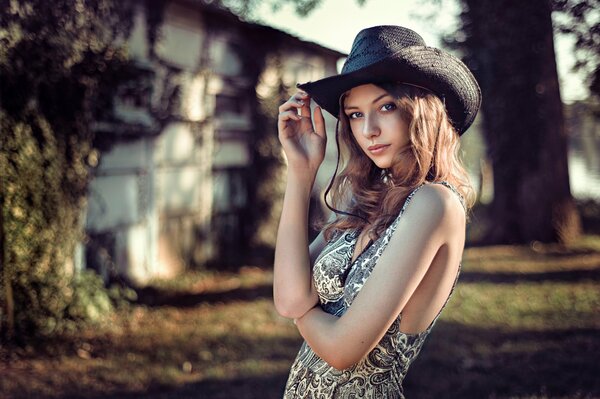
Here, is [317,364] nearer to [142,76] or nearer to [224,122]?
[142,76]

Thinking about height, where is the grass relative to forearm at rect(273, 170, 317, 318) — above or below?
below

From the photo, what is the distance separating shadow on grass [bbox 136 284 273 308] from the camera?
7473mm

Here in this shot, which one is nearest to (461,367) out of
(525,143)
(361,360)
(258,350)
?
(258,350)

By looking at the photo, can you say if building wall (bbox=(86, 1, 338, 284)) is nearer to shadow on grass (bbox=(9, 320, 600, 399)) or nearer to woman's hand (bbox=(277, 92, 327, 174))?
shadow on grass (bbox=(9, 320, 600, 399))

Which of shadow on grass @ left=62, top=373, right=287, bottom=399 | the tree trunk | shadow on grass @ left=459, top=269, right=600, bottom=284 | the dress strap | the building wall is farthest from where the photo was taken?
the tree trunk

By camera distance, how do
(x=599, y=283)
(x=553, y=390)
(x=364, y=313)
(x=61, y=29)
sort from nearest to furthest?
1. (x=364, y=313)
2. (x=553, y=390)
3. (x=61, y=29)
4. (x=599, y=283)

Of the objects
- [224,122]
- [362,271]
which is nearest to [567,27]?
[362,271]

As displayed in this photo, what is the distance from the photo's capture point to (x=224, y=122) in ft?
32.1

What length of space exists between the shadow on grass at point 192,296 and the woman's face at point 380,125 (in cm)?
593

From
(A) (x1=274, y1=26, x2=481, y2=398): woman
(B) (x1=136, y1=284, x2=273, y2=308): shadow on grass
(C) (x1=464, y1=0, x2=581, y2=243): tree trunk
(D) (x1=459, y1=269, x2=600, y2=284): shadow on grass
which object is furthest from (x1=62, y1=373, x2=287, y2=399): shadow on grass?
(C) (x1=464, y1=0, x2=581, y2=243): tree trunk

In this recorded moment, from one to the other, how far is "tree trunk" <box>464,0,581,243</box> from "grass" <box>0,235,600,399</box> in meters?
2.88

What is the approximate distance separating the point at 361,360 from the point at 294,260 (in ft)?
1.20

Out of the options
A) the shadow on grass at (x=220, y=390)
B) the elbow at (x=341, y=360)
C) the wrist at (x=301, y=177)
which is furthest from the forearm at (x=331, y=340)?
the shadow on grass at (x=220, y=390)

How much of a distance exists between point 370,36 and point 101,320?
521cm
